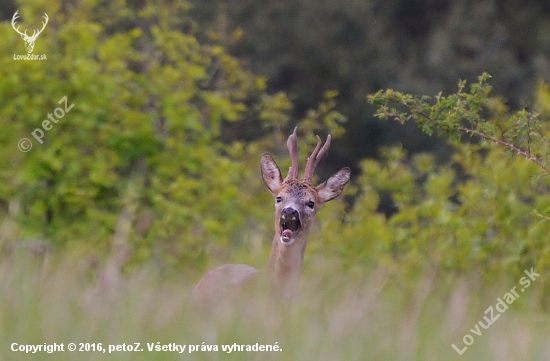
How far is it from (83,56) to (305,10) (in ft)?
72.7

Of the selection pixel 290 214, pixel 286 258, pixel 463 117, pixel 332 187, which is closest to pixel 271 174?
pixel 332 187

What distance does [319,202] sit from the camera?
27.8ft

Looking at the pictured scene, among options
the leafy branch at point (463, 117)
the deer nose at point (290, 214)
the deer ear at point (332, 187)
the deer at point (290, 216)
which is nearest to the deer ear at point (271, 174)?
the deer at point (290, 216)

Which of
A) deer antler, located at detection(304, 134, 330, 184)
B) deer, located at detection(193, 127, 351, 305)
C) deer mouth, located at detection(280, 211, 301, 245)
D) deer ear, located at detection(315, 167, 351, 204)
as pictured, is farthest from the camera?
deer ear, located at detection(315, 167, 351, 204)

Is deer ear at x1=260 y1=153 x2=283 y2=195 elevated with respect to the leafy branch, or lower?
elevated

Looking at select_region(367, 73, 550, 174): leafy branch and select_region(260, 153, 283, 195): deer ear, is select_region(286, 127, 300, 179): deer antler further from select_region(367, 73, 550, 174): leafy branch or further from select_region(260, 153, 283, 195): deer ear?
select_region(367, 73, 550, 174): leafy branch

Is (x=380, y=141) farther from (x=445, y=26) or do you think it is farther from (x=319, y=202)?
(x=319, y=202)

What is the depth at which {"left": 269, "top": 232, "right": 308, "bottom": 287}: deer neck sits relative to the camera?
772 cm

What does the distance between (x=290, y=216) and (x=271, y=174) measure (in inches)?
32.1

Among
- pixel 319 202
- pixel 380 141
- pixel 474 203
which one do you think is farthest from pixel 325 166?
pixel 319 202

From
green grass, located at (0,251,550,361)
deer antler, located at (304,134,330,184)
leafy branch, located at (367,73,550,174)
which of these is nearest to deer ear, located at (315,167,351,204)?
deer antler, located at (304,134,330,184)

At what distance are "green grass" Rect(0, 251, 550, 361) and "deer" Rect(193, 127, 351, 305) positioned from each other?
A: 4.96ft

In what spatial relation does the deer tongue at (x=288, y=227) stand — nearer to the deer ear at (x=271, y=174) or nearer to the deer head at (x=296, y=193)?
the deer head at (x=296, y=193)

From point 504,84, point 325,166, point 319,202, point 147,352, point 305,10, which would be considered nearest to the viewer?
point 147,352
